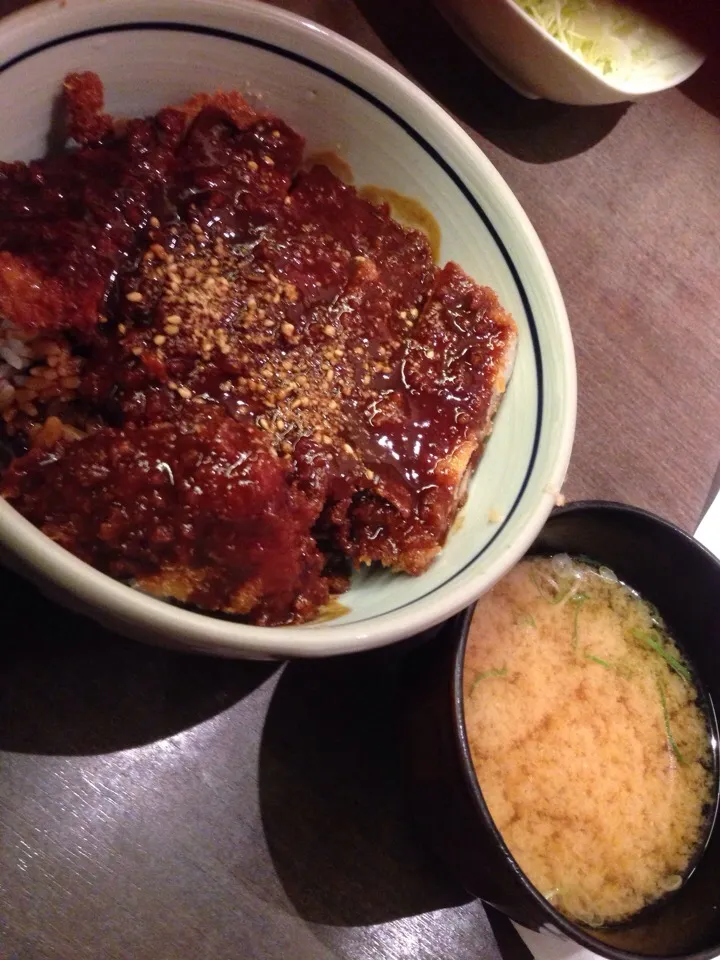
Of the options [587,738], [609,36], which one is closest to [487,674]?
[587,738]

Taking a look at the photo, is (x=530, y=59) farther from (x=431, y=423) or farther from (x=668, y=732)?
(x=668, y=732)

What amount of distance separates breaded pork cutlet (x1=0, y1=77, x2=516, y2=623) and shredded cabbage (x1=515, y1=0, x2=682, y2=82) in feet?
3.82

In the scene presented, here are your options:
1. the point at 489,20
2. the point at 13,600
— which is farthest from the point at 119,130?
the point at 489,20

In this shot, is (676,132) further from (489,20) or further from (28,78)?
(28,78)

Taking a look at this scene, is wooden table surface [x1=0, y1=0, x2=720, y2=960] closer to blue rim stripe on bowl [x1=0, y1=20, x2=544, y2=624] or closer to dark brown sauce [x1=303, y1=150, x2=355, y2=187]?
blue rim stripe on bowl [x1=0, y1=20, x2=544, y2=624]

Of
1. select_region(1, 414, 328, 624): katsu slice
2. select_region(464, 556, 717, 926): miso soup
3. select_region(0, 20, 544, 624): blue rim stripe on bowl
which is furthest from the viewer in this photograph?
select_region(464, 556, 717, 926): miso soup

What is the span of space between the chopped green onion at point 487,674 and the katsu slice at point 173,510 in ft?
2.22

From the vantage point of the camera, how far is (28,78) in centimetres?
155

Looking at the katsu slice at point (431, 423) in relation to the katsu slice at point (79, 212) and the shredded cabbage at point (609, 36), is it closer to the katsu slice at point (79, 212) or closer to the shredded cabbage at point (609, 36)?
the katsu slice at point (79, 212)

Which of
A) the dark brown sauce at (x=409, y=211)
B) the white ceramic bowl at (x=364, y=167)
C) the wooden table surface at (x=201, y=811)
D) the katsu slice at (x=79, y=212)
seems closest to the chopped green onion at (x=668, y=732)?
the wooden table surface at (x=201, y=811)

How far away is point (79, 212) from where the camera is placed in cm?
160

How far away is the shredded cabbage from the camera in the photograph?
8.39 feet

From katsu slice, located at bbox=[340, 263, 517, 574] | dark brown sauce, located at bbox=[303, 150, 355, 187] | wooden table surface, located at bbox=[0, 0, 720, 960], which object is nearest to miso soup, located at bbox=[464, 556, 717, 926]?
A: wooden table surface, located at bbox=[0, 0, 720, 960]

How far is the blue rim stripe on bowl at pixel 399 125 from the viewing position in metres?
1.55
